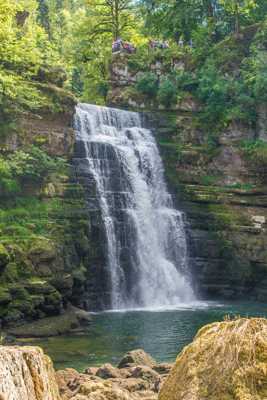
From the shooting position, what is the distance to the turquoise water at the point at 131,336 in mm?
16828

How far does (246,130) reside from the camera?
3519 cm

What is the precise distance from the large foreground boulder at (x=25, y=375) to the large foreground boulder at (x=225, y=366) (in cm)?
139

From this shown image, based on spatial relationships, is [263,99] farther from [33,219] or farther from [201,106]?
[33,219]

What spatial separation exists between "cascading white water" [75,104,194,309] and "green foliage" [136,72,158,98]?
422cm

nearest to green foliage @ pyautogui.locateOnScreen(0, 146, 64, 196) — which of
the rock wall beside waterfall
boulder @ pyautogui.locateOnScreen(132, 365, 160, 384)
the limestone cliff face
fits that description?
the rock wall beside waterfall

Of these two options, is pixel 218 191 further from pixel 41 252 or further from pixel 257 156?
pixel 41 252

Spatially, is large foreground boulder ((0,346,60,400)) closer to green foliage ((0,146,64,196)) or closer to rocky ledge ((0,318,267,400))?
rocky ledge ((0,318,267,400))

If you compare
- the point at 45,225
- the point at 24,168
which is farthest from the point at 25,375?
the point at 24,168

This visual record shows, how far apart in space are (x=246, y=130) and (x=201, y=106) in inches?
139

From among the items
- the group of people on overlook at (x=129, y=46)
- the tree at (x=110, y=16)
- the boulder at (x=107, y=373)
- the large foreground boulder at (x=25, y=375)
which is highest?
the tree at (x=110, y=16)

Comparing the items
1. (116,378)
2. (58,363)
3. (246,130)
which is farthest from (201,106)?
(116,378)

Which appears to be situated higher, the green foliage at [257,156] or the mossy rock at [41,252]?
the green foliage at [257,156]

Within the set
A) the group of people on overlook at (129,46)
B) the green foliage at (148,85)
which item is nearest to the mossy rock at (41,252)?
the green foliage at (148,85)

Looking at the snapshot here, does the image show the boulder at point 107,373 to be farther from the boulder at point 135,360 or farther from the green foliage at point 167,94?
the green foliage at point 167,94
